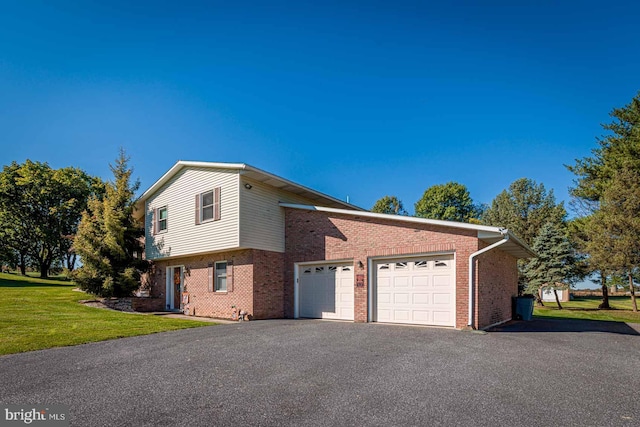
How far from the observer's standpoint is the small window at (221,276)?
14.4 metres

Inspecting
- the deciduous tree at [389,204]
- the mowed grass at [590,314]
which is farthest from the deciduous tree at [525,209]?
the deciduous tree at [389,204]

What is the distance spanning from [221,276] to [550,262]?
19.5 meters

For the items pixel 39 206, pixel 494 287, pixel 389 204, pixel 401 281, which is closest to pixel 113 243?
pixel 401 281

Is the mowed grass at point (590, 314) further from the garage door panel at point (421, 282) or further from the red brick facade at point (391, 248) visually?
the garage door panel at point (421, 282)

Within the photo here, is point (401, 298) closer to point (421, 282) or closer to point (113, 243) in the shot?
point (421, 282)

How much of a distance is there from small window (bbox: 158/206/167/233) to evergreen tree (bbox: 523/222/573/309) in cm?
2106

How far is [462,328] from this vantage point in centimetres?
1004

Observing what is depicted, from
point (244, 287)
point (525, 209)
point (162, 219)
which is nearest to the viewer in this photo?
point (244, 287)

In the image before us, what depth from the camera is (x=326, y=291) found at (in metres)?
13.4

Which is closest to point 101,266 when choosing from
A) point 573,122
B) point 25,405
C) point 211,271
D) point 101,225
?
point 101,225

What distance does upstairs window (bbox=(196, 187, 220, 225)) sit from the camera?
1380cm

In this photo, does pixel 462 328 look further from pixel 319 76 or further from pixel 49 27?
pixel 49 27

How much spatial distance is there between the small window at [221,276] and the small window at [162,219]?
3886 mm

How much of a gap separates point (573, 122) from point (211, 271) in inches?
688
